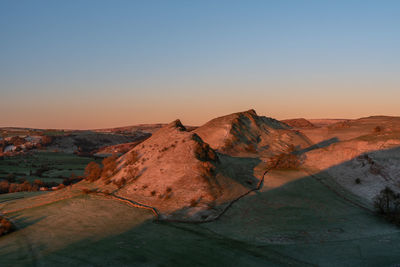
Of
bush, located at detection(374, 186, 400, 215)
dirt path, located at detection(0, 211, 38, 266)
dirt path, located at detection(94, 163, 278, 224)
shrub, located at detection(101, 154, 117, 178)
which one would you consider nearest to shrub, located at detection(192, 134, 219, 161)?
dirt path, located at detection(94, 163, 278, 224)

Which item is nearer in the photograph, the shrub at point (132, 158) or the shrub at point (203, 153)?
the shrub at point (203, 153)

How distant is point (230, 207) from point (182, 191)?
11.6ft

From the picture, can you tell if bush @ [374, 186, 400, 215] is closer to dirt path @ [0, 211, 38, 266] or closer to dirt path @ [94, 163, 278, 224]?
dirt path @ [94, 163, 278, 224]

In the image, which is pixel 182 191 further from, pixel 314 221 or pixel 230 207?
pixel 314 221

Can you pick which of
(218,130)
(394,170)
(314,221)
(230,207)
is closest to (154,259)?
(230,207)

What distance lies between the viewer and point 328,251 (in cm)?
1212

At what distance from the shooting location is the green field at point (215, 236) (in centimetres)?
1099

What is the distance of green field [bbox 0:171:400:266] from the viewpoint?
1099 cm

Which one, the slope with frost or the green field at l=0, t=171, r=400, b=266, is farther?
the slope with frost

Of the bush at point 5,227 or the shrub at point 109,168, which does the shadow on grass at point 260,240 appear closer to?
the bush at point 5,227

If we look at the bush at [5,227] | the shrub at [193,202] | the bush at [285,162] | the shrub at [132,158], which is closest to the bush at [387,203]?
the bush at [285,162]

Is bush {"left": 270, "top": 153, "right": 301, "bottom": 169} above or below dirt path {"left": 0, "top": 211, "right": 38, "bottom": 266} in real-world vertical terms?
above

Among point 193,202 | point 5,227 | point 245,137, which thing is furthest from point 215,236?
point 245,137

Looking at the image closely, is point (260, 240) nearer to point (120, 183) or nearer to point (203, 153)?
point (203, 153)
